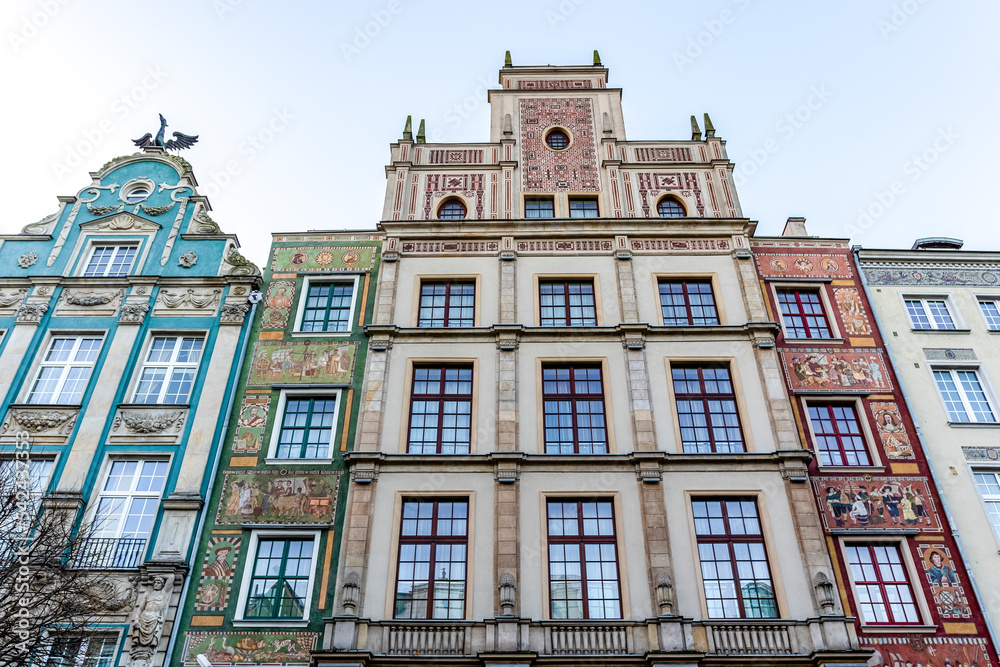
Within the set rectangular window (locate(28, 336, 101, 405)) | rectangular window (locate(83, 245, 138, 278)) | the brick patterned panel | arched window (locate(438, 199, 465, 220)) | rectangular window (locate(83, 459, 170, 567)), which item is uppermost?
the brick patterned panel

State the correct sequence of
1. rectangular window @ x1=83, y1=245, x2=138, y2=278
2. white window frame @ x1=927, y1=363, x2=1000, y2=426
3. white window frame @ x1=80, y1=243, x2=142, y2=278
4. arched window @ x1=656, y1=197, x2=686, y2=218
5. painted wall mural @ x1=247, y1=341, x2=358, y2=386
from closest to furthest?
white window frame @ x1=927, y1=363, x2=1000, y2=426
painted wall mural @ x1=247, y1=341, x2=358, y2=386
rectangular window @ x1=83, y1=245, x2=138, y2=278
white window frame @ x1=80, y1=243, x2=142, y2=278
arched window @ x1=656, y1=197, x2=686, y2=218

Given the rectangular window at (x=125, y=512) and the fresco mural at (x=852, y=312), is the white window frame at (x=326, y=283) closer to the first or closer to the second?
the rectangular window at (x=125, y=512)

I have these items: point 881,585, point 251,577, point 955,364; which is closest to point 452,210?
point 251,577

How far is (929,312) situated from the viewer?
26781mm

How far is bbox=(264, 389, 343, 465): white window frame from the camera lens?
2267 cm

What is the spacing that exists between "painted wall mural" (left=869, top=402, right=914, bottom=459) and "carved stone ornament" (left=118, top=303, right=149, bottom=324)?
21.9m

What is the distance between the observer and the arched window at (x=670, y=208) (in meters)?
28.4

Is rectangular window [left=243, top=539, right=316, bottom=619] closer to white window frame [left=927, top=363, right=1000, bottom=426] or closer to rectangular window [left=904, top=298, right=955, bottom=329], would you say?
white window frame [left=927, top=363, right=1000, bottom=426]

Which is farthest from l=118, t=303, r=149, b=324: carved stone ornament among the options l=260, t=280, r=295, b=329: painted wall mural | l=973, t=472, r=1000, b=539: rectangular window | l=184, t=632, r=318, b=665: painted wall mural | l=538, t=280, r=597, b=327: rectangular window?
l=973, t=472, r=1000, b=539: rectangular window

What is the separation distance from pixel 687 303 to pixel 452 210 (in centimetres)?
855

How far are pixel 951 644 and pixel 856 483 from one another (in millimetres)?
4420

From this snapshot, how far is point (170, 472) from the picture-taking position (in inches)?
885

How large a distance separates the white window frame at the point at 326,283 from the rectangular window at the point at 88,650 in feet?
31.6

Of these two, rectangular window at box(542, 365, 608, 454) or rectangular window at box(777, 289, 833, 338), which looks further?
rectangular window at box(777, 289, 833, 338)
